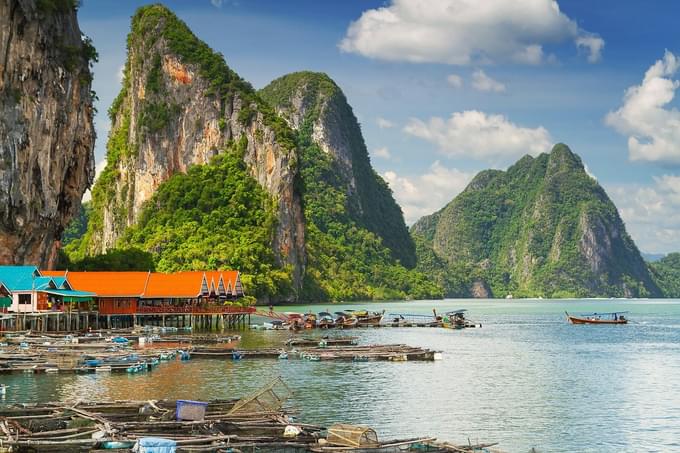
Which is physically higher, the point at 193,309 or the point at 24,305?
the point at 24,305

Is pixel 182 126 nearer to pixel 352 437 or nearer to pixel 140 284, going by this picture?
pixel 140 284

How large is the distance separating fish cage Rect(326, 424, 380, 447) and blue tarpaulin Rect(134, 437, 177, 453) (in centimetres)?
380

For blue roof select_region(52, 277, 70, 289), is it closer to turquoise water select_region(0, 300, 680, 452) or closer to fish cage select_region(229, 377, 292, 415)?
turquoise water select_region(0, 300, 680, 452)

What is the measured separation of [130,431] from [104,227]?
426ft

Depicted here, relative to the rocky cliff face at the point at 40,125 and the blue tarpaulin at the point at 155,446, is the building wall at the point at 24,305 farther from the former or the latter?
Answer: the blue tarpaulin at the point at 155,446

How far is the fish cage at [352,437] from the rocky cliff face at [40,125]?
1863 inches

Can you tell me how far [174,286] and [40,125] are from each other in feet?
51.3

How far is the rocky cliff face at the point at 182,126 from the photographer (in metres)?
140

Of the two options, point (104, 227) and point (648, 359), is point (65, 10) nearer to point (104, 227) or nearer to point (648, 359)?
point (648, 359)

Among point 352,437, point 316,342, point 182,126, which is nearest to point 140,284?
point 316,342

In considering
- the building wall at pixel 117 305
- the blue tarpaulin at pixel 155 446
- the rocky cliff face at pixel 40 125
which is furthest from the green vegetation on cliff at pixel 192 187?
the blue tarpaulin at pixel 155 446

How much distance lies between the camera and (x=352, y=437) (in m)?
21.7

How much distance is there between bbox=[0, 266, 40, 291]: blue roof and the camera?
57812 mm

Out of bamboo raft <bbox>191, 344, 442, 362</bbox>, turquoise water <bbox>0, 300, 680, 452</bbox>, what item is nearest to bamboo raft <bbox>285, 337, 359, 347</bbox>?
bamboo raft <bbox>191, 344, 442, 362</bbox>
